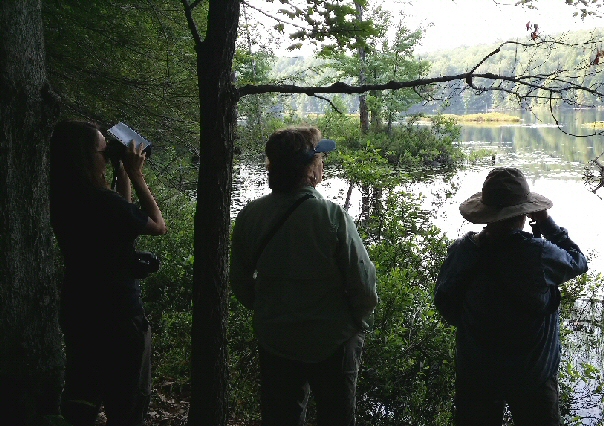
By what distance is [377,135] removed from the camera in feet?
91.5

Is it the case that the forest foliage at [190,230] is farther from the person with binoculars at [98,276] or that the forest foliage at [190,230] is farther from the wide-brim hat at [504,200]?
the person with binoculars at [98,276]

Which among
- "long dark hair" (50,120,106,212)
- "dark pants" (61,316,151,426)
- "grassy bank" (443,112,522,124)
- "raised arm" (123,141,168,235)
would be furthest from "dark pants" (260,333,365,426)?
"grassy bank" (443,112,522,124)

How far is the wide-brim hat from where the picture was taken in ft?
7.32

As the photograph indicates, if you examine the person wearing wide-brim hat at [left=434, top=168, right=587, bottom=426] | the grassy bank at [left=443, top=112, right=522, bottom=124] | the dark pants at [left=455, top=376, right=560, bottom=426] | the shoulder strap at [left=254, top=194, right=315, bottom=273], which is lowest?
the dark pants at [left=455, top=376, right=560, bottom=426]

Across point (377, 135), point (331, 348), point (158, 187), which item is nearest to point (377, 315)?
point (331, 348)

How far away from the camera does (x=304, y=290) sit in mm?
2080

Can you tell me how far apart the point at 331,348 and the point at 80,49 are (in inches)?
152

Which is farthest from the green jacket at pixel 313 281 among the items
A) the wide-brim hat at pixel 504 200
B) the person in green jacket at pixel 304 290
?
the wide-brim hat at pixel 504 200

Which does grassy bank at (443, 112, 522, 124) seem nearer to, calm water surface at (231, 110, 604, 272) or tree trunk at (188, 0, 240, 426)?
calm water surface at (231, 110, 604, 272)

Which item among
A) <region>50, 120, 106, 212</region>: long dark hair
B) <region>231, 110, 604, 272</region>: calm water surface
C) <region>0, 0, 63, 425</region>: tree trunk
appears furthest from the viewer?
<region>231, 110, 604, 272</region>: calm water surface

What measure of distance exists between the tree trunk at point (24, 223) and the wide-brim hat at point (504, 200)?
6.18 feet

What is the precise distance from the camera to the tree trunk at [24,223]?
6.44 feet

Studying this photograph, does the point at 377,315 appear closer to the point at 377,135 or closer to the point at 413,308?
the point at 413,308

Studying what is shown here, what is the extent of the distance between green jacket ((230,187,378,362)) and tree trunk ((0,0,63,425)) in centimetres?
92
